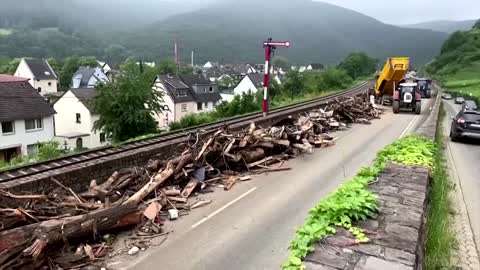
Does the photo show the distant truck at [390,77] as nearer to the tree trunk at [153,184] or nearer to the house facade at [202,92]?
the tree trunk at [153,184]

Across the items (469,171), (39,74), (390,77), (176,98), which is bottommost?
(176,98)

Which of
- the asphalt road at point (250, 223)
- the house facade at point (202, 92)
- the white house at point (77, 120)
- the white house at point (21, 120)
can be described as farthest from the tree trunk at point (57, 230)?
the house facade at point (202, 92)

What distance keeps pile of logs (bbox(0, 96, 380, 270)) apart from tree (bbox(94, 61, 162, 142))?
523 inches

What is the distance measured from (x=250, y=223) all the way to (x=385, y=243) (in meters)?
4.73

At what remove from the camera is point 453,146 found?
1803 centimetres

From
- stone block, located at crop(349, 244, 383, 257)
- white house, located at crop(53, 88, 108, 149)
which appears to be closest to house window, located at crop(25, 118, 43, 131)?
white house, located at crop(53, 88, 108, 149)

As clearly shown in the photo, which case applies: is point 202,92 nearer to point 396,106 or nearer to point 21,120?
point 21,120

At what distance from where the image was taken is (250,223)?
794 centimetres

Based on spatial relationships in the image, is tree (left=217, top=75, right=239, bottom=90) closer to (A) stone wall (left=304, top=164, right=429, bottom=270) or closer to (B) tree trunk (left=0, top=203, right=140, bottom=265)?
(B) tree trunk (left=0, top=203, right=140, bottom=265)

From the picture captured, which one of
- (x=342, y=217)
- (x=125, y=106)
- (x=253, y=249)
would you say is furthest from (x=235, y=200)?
(x=125, y=106)

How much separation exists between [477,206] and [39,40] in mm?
210961

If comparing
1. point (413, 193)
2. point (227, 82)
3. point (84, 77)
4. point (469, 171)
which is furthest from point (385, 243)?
point (227, 82)

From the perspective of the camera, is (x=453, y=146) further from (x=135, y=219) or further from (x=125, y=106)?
(x=125, y=106)

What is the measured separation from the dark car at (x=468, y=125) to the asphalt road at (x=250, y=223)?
306 inches
